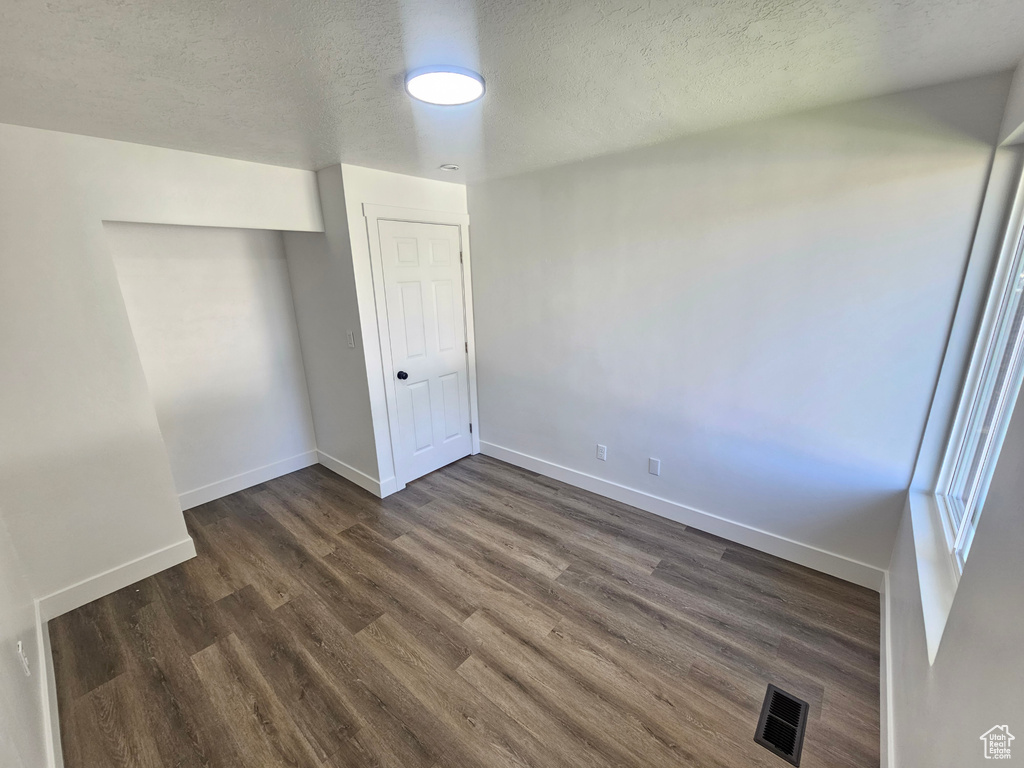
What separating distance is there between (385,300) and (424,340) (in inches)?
18.3

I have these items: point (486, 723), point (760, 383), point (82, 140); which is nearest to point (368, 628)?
point (486, 723)

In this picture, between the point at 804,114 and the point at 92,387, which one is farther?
the point at 92,387

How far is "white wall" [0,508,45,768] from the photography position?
3.67ft

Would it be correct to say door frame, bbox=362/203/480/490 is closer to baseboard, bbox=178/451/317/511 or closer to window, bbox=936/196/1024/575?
baseboard, bbox=178/451/317/511

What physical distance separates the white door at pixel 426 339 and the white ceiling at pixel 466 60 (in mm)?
986

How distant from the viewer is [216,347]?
3045mm

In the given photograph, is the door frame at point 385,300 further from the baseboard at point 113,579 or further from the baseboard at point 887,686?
the baseboard at point 887,686

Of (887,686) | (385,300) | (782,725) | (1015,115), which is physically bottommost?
(782,725)

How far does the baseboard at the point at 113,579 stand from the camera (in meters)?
2.11

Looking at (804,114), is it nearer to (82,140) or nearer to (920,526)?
(920,526)

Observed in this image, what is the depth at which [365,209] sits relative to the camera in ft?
8.86

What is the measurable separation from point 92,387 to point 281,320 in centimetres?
137

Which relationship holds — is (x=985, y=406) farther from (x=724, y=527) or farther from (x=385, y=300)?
(x=385, y=300)

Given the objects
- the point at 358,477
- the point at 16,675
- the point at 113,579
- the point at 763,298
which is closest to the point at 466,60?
the point at 763,298
